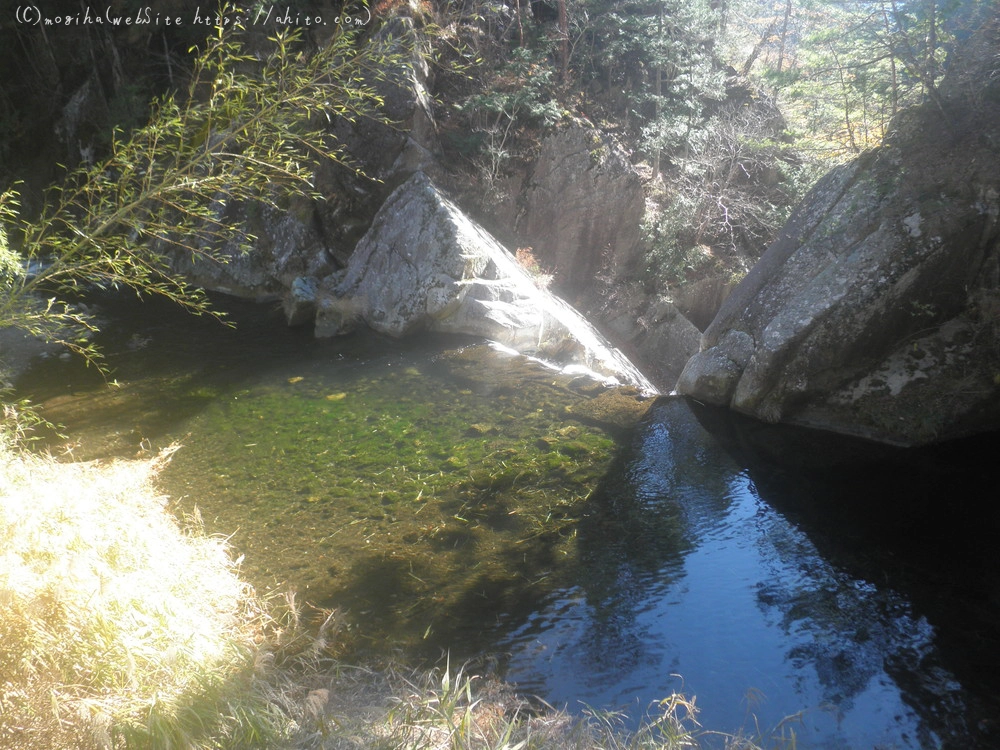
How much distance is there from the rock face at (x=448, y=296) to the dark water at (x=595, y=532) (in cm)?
141

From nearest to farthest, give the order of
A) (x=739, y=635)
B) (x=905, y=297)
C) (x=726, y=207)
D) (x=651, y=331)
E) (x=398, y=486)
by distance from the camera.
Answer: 1. (x=739, y=635)
2. (x=398, y=486)
3. (x=905, y=297)
4. (x=651, y=331)
5. (x=726, y=207)

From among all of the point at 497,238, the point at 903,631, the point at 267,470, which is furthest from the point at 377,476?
the point at 497,238

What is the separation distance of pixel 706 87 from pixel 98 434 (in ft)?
51.8

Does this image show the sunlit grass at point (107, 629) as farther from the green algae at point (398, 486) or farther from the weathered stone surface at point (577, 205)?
the weathered stone surface at point (577, 205)

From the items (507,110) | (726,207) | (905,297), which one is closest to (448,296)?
(507,110)

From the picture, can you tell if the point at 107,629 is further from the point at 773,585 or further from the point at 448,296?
the point at 448,296

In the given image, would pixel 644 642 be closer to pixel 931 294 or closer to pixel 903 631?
pixel 903 631

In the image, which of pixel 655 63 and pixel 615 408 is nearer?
pixel 615 408

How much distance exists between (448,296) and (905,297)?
23.4 feet

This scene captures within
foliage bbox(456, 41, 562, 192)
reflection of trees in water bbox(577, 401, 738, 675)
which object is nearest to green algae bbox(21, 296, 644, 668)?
reflection of trees in water bbox(577, 401, 738, 675)

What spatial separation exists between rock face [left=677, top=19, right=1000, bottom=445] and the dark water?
66 centimetres

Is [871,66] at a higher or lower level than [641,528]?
higher

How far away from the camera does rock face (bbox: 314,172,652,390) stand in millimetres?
11426

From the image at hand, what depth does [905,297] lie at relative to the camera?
345 inches
